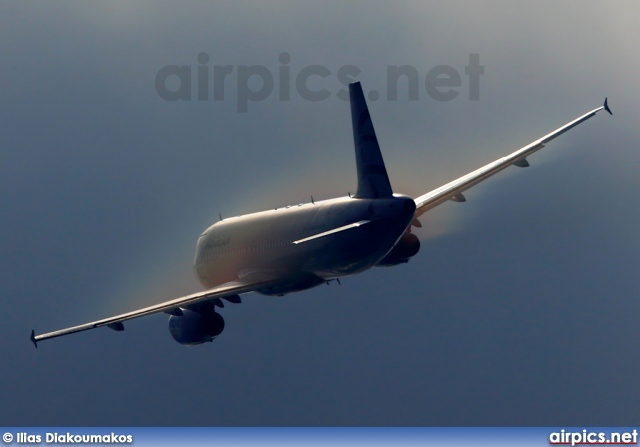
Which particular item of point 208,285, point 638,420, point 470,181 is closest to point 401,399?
point 638,420

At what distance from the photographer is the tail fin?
2968 inches

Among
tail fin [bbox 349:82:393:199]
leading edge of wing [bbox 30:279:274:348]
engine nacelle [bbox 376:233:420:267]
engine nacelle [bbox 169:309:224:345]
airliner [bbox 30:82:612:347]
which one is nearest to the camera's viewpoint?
leading edge of wing [bbox 30:279:274:348]

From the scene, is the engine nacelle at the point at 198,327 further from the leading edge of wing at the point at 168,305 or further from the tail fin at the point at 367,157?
the tail fin at the point at 367,157

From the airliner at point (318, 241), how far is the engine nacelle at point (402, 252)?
0.19 ft

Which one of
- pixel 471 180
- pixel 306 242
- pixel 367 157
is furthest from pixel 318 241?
pixel 471 180

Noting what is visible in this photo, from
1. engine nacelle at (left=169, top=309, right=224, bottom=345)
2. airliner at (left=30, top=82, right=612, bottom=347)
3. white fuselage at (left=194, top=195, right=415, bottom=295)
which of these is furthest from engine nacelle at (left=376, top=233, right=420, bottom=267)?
engine nacelle at (left=169, top=309, right=224, bottom=345)

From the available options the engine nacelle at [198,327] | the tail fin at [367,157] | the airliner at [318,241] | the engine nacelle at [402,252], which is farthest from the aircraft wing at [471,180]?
the engine nacelle at [198,327]

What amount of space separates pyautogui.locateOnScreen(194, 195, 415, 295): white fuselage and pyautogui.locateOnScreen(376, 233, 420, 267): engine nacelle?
4.90m

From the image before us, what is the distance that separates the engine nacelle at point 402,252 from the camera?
3226 inches

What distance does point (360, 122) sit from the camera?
2980 inches

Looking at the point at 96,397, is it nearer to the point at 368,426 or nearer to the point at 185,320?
the point at 368,426

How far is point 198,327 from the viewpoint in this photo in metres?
80.1

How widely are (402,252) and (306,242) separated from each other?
6715mm

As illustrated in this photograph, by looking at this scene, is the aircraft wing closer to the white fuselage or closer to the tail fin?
the tail fin
